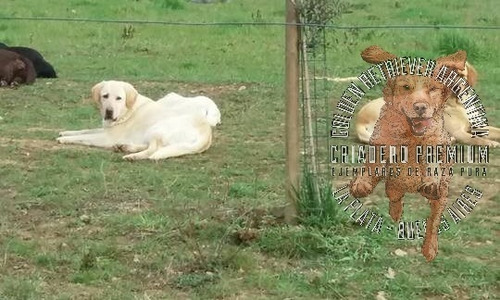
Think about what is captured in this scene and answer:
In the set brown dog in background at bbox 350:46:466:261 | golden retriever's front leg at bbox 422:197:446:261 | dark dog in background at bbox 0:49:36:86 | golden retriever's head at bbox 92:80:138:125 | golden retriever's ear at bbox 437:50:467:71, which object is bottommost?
golden retriever's front leg at bbox 422:197:446:261

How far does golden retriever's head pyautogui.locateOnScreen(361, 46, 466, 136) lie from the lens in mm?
5141

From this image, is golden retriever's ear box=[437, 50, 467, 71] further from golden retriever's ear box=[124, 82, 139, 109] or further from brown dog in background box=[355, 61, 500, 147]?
golden retriever's ear box=[124, 82, 139, 109]

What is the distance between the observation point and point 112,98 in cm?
808

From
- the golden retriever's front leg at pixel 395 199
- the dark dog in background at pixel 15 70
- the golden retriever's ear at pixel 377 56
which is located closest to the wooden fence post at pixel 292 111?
the golden retriever's ear at pixel 377 56

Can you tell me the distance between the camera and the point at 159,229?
5.39 m

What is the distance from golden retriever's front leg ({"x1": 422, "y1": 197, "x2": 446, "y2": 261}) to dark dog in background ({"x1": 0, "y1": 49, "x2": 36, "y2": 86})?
652 cm

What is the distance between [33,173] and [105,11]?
35.5 ft

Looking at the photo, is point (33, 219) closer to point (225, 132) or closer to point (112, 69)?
point (225, 132)

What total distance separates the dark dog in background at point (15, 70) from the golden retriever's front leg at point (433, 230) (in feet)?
21.4

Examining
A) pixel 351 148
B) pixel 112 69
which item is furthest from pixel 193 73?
pixel 351 148

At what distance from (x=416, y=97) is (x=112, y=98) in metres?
3.63

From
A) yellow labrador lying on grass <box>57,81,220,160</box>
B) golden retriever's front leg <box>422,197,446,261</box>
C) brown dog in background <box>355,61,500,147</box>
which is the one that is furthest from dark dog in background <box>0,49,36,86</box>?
golden retriever's front leg <box>422,197,446,261</box>

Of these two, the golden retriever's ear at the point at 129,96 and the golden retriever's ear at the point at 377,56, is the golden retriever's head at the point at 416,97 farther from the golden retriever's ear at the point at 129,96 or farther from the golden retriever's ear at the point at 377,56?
the golden retriever's ear at the point at 129,96

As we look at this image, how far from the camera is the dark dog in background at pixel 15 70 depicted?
10523 millimetres
